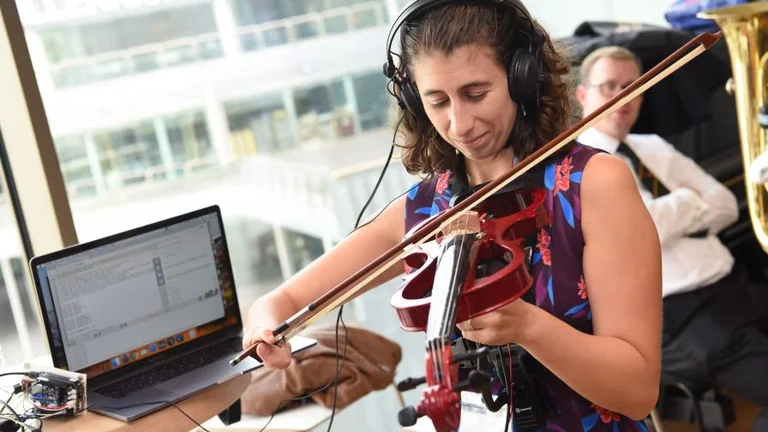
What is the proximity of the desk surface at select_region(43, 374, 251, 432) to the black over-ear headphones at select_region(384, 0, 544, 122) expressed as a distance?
0.64 meters

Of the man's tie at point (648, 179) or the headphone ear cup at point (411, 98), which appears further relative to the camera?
the man's tie at point (648, 179)

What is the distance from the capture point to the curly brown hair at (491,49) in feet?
4.14

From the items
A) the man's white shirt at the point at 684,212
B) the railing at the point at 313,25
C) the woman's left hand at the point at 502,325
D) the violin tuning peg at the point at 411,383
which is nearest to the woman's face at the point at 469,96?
the woman's left hand at the point at 502,325

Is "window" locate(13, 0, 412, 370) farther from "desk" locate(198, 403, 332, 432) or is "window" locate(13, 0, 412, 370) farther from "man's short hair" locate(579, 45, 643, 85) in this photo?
"desk" locate(198, 403, 332, 432)

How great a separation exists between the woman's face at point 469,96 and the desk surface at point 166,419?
66 centimetres

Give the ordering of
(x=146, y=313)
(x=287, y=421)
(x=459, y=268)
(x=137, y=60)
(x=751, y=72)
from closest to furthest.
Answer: (x=459, y=268) < (x=146, y=313) < (x=287, y=421) < (x=751, y=72) < (x=137, y=60)

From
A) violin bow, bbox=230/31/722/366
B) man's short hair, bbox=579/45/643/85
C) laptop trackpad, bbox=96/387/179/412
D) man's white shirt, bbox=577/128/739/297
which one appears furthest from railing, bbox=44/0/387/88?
violin bow, bbox=230/31/722/366

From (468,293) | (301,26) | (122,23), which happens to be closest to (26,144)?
(122,23)

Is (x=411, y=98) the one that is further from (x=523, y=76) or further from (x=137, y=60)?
(x=137, y=60)

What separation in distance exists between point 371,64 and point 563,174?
1840mm

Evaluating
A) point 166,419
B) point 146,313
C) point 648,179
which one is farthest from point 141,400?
Result: point 648,179

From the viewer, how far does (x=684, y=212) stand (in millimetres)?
2527

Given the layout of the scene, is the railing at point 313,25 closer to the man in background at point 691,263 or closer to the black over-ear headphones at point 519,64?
the man in background at point 691,263

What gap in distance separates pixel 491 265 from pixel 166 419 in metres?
0.68
